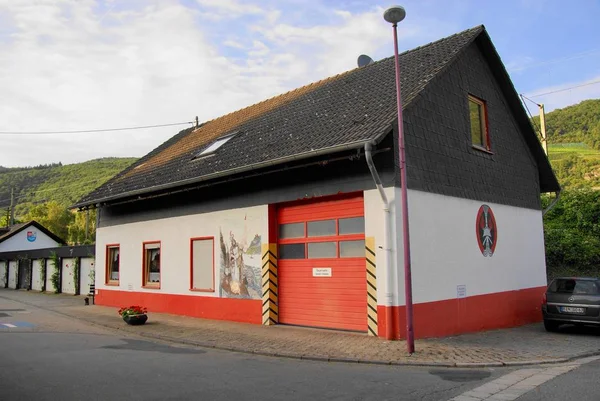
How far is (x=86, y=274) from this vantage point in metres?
26.2

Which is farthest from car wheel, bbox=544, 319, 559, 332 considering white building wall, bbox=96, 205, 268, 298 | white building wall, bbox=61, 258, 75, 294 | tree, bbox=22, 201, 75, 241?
tree, bbox=22, 201, 75, 241

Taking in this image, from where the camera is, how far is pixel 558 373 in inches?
315

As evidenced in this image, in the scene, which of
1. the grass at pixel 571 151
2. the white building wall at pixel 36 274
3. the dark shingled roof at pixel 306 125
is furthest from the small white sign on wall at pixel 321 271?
the grass at pixel 571 151

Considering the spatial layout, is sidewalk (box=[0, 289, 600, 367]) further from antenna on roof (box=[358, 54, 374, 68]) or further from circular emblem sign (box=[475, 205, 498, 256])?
antenna on roof (box=[358, 54, 374, 68])

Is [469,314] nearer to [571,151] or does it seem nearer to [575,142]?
[571,151]

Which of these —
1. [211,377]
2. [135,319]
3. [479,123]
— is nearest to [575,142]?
[479,123]

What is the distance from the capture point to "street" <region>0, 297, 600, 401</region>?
6.56m

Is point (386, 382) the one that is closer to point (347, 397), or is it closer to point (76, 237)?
point (347, 397)

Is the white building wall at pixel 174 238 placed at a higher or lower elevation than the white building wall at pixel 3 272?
higher

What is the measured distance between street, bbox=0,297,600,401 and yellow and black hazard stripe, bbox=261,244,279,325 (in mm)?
3032

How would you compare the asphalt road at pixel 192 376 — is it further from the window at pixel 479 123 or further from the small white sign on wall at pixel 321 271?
the window at pixel 479 123

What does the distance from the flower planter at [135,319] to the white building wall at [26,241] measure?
37271 millimetres

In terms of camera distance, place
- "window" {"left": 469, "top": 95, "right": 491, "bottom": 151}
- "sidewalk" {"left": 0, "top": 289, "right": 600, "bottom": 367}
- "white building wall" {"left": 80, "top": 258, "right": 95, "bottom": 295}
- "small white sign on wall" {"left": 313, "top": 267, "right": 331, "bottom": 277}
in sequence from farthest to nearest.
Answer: "white building wall" {"left": 80, "top": 258, "right": 95, "bottom": 295} → "window" {"left": 469, "top": 95, "right": 491, "bottom": 151} → "small white sign on wall" {"left": 313, "top": 267, "right": 331, "bottom": 277} → "sidewalk" {"left": 0, "top": 289, "right": 600, "bottom": 367}

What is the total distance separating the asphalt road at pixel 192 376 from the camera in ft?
21.5
